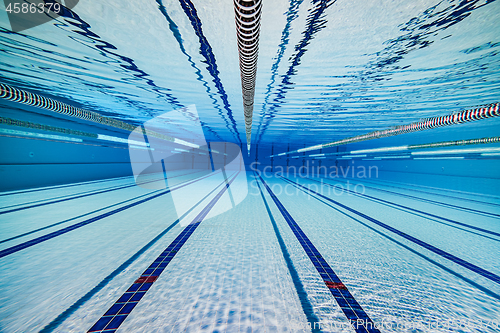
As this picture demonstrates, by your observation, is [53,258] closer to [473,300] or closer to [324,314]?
[324,314]

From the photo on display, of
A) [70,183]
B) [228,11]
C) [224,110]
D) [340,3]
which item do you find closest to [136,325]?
[228,11]

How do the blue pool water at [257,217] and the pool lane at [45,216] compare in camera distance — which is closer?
the blue pool water at [257,217]

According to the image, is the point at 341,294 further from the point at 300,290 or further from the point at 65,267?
the point at 65,267

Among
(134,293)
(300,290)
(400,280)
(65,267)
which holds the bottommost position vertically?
(400,280)

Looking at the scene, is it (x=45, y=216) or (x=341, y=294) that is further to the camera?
(x=45, y=216)

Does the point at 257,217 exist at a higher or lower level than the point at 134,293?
lower

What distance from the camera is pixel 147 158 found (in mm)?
14094

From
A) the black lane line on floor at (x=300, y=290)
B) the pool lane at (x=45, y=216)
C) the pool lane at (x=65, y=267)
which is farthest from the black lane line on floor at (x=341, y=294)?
the pool lane at (x=45, y=216)

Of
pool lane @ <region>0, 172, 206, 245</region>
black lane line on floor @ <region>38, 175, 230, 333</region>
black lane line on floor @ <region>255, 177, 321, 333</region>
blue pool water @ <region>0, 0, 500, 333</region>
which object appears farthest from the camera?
pool lane @ <region>0, 172, 206, 245</region>

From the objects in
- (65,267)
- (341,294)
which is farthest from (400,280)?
(65,267)

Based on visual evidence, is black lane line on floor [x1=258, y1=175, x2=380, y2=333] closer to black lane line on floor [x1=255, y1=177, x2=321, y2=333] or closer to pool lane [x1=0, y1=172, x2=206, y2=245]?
black lane line on floor [x1=255, y1=177, x2=321, y2=333]

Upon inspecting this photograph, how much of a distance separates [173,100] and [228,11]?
12.8ft

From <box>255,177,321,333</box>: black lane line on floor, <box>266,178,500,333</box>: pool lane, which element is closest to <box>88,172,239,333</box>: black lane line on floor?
<box>255,177,321,333</box>: black lane line on floor

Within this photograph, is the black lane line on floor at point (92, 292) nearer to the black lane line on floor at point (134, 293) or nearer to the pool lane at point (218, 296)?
the pool lane at point (218, 296)
